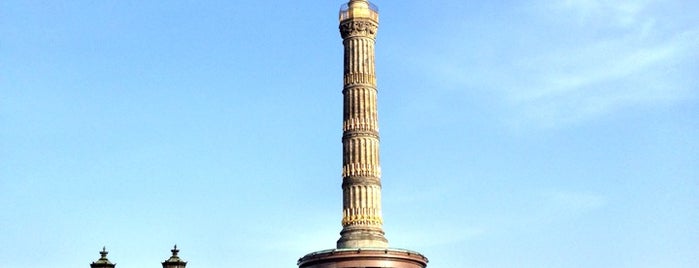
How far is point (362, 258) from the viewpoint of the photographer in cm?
5766

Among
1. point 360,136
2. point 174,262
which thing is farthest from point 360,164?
point 174,262

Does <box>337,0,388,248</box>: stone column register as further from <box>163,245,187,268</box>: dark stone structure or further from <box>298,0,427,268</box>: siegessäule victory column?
<box>163,245,187,268</box>: dark stone structure

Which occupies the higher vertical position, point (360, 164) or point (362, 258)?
point (360, 164)

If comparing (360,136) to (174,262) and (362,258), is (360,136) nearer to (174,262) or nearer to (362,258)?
(362,258)

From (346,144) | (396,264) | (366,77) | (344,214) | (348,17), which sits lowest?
(396,264)

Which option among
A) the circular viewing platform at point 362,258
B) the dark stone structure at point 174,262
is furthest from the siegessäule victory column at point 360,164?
the dark stone structure at point 174,262

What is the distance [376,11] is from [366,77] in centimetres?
537

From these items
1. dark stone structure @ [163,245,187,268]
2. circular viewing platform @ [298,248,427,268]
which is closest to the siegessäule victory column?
circular viewing platform @ [298,248,427,268]

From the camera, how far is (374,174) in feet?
201

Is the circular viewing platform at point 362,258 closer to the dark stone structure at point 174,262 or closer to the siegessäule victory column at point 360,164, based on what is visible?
the siegessäule victory column at point 360,164

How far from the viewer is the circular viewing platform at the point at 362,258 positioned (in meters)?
57.7

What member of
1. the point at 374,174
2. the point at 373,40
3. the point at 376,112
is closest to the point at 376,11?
the point at 373,40

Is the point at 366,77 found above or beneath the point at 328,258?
above

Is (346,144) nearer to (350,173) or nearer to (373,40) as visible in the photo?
(350,173)
